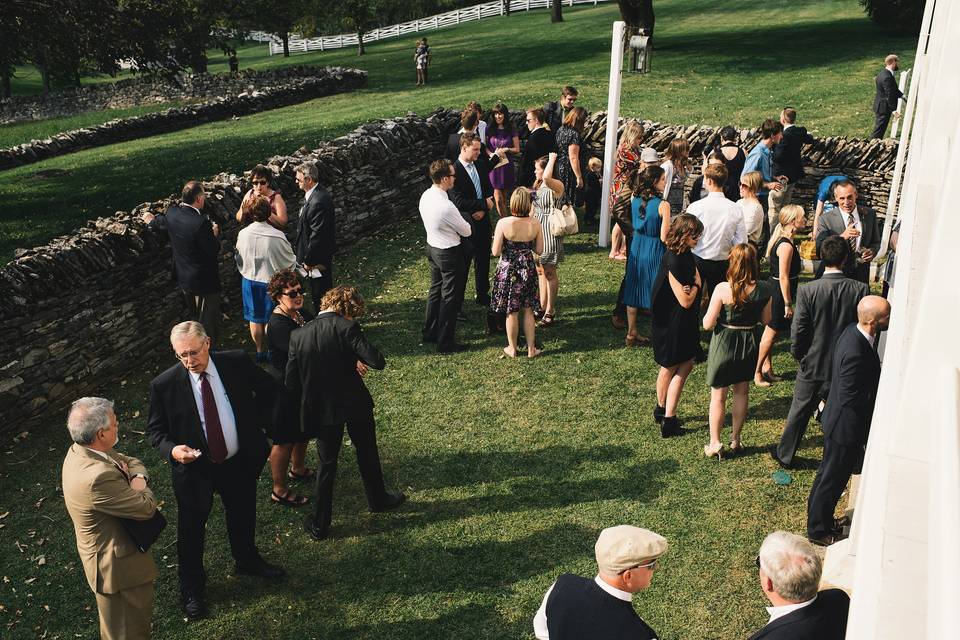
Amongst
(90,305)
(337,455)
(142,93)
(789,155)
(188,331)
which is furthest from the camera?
(142,93)

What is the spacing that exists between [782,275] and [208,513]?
605 centimetres

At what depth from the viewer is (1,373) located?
7.88m

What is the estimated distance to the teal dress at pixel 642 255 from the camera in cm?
920

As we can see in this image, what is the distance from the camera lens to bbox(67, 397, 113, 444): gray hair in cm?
472

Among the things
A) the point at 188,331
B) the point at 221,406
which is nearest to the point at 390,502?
the point at 221,406

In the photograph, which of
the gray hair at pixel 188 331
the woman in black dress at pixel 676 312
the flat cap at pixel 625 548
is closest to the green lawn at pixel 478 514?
the woman in black dress at pixel 676 312

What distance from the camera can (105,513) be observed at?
4.82 m

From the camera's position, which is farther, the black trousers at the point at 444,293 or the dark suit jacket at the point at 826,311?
the black trousers at the point at 444,293

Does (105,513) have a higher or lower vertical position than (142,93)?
lower

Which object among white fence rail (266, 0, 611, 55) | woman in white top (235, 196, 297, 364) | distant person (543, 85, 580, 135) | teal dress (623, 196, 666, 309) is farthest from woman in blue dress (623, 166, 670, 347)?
white fence rail (266, 0, 611, 55)

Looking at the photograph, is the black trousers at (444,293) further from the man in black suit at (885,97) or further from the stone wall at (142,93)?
the stone wall at (142,93)

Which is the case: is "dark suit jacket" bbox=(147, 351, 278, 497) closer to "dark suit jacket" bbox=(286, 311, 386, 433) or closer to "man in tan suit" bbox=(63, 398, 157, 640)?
"dark suit jacket" bbox=(286, 311, 386, 433)

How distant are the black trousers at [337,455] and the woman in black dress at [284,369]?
0.92 ft

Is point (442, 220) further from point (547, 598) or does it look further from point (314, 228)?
point (547, 598)
